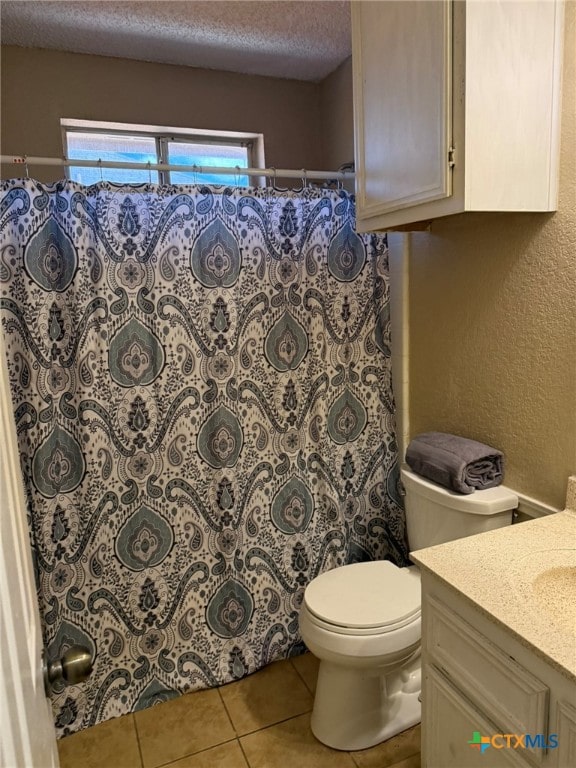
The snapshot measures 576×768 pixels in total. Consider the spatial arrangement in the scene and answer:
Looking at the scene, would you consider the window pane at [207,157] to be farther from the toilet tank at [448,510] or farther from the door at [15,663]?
the door at [15,663]

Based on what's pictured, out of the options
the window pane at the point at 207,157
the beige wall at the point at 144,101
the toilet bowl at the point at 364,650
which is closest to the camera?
the toilet bowl at the point at 364,650

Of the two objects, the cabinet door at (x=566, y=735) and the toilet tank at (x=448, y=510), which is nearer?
the cabinet door at (x=566, y=735)

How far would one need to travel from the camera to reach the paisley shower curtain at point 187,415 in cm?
178

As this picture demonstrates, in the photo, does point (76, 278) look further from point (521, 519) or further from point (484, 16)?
point (521, 519)

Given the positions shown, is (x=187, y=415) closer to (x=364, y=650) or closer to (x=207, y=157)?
(x=364, y=650)

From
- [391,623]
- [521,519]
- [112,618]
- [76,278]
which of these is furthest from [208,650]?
[76,278]

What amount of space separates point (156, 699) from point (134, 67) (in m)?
2.47

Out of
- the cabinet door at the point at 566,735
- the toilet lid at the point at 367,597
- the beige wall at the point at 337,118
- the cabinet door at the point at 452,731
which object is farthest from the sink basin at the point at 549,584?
the beige wall at the point at 337,118

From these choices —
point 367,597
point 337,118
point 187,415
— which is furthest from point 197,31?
point 367,597

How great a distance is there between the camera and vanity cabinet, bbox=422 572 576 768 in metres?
0.96

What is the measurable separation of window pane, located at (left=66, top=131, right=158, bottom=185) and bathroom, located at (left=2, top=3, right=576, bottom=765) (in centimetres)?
12

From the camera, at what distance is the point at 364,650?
1589mm

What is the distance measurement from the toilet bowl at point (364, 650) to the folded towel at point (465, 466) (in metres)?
0.36

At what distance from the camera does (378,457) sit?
2260mm
